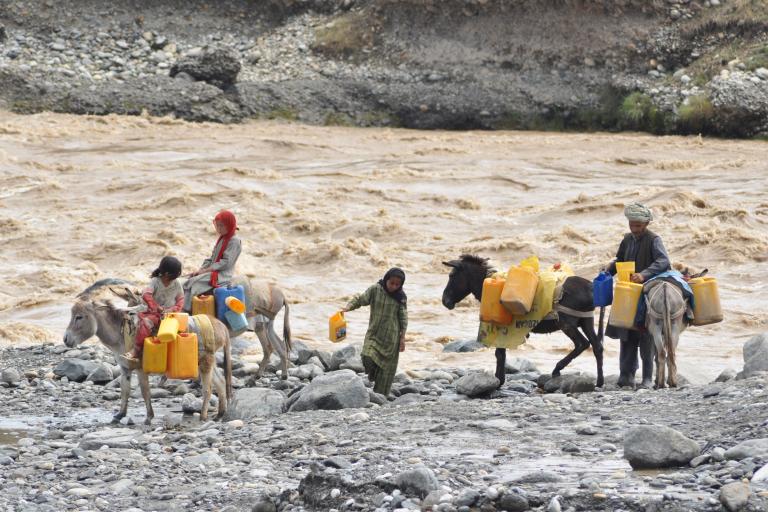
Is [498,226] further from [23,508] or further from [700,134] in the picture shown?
[23,508]

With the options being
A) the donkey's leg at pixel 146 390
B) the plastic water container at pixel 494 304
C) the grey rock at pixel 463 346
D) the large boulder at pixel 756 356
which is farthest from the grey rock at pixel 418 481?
the grey rock at pixel 463 346

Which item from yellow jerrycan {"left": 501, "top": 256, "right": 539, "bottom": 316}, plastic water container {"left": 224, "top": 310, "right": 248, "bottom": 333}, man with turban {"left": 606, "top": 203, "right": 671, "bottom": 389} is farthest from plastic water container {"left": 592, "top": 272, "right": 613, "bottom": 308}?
plastic water container {"left": 224, "top": 310, "right": 248, "bottom": 333}

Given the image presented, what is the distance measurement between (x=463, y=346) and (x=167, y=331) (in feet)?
19.7

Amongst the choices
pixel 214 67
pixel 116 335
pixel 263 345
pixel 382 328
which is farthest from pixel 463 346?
pixel 214 67

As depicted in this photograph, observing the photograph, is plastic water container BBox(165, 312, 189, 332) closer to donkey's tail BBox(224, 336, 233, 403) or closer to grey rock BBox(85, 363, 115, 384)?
donkey's tail BBox(224, 336, 233, 403)

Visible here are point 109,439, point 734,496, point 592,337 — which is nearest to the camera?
point 734,496

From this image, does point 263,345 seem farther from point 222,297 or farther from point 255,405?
point 255,405

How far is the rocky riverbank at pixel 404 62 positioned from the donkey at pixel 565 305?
2221 centimetres

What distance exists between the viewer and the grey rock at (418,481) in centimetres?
789

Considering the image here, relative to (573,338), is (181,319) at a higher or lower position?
higher

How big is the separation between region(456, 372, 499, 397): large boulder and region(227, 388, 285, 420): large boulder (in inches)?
73.4

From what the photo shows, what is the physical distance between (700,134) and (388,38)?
10.1 metres

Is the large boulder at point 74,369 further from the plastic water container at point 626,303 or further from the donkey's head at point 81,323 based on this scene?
the plastic water container at point 626,303

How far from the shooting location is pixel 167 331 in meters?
11.4
